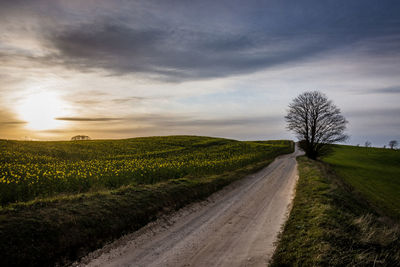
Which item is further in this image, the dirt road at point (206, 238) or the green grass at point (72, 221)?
the dirt road at point (206, 238)

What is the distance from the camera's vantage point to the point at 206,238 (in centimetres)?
859

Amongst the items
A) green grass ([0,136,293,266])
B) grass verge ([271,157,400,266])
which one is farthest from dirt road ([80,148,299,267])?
green grass ([0,136,293,266])

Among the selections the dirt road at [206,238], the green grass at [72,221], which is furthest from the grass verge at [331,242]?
the green grass at [72,221]

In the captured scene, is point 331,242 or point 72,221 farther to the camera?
point 72,221

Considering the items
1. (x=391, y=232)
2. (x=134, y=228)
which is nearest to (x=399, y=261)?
(x=391, y=232)

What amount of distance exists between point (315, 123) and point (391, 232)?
1570 inches

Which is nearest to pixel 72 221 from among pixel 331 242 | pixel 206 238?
pixel 206 238

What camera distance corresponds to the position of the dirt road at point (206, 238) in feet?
23.1

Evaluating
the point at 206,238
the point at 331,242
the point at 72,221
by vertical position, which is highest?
the point at 72,221

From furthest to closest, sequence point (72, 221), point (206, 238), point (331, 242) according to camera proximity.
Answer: point (206, 238) < point (72, 221) < point (331, 242)

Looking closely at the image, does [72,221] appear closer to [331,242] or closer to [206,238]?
[206,238]

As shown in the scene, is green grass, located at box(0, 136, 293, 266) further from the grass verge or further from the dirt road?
the grass verge

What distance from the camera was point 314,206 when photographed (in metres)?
12.2

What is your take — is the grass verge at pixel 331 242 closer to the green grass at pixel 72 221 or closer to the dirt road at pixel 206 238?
the dirt road at pixel 206 238
